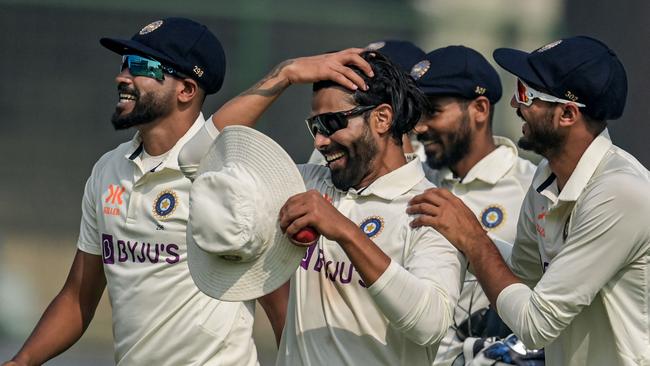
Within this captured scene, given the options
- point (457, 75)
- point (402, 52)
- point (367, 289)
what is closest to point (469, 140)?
point (457, 75)

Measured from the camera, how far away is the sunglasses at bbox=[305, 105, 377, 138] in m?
4.32

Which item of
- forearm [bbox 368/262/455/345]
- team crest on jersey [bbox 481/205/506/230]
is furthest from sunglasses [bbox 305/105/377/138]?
team crest on jersey [bbox 481/205/506/230]

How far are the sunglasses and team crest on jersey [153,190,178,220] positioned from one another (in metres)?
0.79

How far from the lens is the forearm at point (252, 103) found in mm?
4414

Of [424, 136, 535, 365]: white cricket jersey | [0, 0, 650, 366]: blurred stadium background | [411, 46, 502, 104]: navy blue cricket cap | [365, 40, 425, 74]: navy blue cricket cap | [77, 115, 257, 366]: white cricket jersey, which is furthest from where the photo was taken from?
[0, 0, 650, 366]: blurred stadium background

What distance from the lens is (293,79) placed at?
436 centimetres

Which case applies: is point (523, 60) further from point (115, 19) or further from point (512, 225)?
point (115, 19)

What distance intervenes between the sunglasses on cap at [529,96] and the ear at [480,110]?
1.70 meters

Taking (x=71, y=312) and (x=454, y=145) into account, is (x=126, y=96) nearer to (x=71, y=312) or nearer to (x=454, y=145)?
(x=71, y=312)

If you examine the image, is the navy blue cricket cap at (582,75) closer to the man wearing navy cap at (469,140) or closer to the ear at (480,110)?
the man wearing navy cap at (469,140)

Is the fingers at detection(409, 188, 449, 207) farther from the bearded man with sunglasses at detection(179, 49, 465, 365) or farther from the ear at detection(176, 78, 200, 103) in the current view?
the ear at detection(176, 78, 200, 103)

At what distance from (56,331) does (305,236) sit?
1.60 meters

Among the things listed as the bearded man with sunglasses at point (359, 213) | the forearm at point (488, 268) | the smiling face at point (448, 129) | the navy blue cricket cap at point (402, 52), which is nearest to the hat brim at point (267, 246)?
the bearded man with sunglasses at point (359, 213)

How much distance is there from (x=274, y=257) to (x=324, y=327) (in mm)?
406
